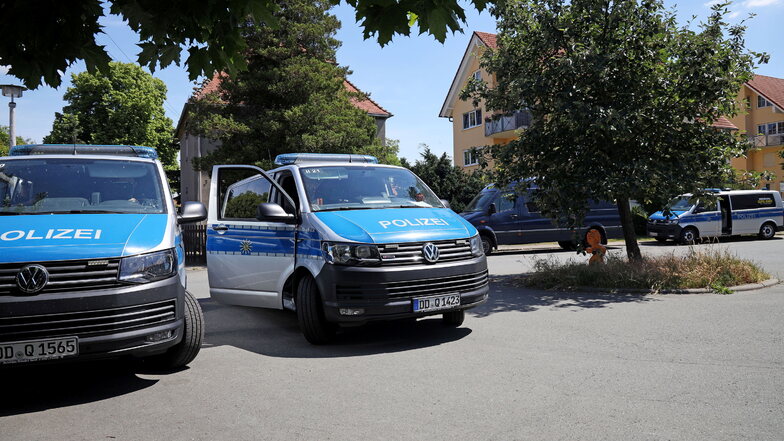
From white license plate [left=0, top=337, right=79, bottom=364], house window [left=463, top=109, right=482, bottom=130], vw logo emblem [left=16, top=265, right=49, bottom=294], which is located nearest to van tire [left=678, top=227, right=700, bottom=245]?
house window [left=463, top=109, right=482, bottom=130]

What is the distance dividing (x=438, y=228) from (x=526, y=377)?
1948 mm

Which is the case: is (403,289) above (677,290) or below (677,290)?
above

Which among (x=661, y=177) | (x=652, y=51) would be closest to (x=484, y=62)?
(x=652, y=51)

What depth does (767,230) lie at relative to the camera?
966 inches

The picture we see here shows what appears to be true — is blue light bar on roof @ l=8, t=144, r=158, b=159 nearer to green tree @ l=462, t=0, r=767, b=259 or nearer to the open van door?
the open van door

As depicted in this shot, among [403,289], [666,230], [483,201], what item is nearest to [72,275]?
[403,289]

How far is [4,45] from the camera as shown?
11.5 feet

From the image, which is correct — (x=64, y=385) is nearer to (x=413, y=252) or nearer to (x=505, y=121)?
(x=413, y=252)

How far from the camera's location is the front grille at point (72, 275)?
13.9ft

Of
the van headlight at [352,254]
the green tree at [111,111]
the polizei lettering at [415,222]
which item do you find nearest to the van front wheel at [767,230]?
the polizei lettering at [415,222]

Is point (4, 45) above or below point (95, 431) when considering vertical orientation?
above

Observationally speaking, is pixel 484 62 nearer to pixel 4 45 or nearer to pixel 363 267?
pixel 363 267

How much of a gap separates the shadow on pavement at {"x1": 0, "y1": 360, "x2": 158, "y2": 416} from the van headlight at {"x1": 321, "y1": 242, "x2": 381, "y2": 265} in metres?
1.96

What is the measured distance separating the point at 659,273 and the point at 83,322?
342 inches
